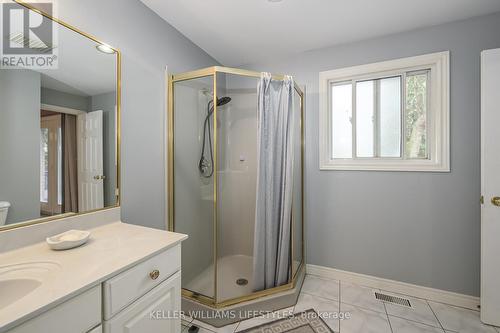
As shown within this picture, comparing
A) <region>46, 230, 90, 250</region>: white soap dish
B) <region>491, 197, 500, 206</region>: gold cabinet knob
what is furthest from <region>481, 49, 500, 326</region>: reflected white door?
<region>46, 230, 90, 250</region>: white soap dish

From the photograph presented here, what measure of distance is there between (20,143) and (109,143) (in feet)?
1.41

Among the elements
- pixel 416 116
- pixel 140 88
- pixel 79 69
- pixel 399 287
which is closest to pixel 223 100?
pixel 140 88

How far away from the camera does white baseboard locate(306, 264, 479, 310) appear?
5.98 feet

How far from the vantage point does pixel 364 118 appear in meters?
2.22

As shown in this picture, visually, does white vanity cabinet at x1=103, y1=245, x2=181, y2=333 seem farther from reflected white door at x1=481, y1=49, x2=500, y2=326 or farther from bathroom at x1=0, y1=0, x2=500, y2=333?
reflected white door at x1=481, y1=49, x2=500, y2=326

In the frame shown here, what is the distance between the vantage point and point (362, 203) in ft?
7.07

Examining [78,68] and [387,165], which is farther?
[387,165]

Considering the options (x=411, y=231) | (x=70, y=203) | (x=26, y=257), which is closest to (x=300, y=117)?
(x=411, y=231)

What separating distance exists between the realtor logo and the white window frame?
6.91ft

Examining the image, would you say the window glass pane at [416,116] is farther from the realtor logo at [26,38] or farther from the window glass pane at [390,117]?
the realtor logo at [26,38]

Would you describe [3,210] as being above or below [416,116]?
below

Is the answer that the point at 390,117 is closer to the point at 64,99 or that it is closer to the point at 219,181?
the point at 219,181

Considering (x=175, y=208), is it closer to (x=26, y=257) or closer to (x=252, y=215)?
(x=252, y=215)

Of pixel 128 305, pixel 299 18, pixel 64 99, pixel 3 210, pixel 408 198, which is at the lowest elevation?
pixel 128 305
